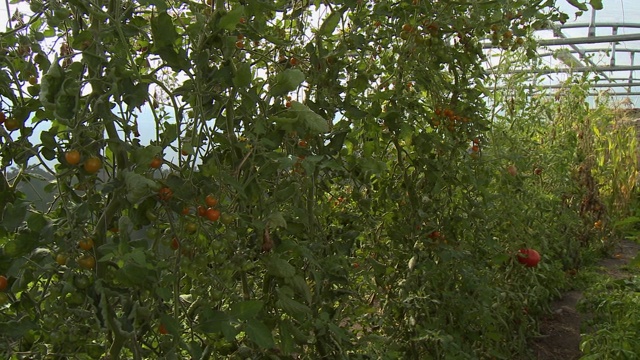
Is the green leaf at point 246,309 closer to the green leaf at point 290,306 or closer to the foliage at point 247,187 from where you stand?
the foliage at point 247,187

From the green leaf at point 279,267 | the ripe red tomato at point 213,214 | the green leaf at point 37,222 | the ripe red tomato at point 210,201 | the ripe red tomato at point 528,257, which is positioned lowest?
the green leaf at point 279,267

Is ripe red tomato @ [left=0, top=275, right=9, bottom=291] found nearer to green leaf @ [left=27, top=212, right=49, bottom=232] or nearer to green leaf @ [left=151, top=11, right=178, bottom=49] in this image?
green leaf @ [left=27, top=212, right=49, bottom=232]

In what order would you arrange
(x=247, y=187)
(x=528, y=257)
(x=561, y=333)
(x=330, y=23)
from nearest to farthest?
(x=247, y=187), (x=330, y=23), (x=528, y=257), (x=561, y=333)

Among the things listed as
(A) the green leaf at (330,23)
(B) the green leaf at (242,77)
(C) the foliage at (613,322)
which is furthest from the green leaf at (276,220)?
(C) the foliage at (613,322)

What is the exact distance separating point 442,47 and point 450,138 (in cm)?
29

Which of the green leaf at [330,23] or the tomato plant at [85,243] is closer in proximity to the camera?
the tomato plant at [85,243]

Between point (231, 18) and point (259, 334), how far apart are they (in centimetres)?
54

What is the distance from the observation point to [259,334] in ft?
3.59

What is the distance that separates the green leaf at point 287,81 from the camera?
112 cm

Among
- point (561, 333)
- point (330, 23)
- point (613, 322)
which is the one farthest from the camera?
point (561, 333)

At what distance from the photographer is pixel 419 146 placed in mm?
1980

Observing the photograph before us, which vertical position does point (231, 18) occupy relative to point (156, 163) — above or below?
above

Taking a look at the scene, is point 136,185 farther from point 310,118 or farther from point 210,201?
point 310,118

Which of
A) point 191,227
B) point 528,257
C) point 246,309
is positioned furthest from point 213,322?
point 528,257
